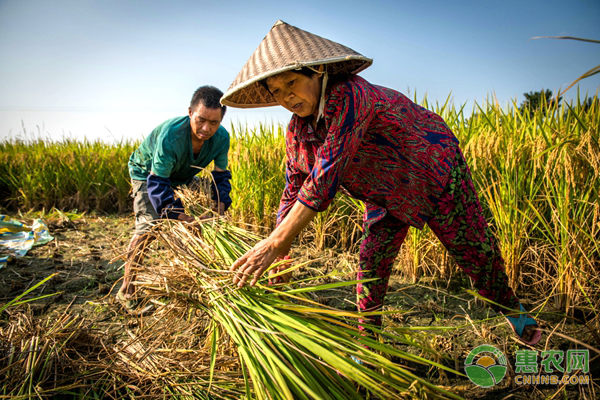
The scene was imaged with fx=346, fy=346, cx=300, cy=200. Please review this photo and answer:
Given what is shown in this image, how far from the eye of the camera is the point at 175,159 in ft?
7.31

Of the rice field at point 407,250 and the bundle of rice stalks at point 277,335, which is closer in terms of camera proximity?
the bundle of rice stalks at point 277,335

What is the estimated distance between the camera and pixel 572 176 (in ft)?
5.77

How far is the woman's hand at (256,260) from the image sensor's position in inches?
44.1

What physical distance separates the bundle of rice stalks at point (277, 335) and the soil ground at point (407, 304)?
0.13m

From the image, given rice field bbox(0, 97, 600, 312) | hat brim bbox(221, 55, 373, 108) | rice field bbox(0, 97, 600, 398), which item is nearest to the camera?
rice field bbox(0, 97, 600, 398)

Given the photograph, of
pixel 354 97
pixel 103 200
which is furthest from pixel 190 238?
pixel 103 200

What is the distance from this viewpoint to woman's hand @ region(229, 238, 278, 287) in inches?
44.1

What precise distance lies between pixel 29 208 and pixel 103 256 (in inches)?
132

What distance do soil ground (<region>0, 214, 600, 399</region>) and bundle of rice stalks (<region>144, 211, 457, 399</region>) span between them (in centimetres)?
13

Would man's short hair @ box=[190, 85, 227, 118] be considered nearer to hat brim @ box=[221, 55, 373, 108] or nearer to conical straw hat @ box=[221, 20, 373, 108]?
hat brim @ box=[221, 55, 373, 108]

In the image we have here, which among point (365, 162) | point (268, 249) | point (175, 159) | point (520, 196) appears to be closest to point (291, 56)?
point (365, 162)

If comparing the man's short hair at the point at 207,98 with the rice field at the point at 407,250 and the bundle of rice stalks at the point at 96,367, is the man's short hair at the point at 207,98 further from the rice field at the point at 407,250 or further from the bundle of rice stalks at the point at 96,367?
the bundle of rice stalks at the point at 96,367

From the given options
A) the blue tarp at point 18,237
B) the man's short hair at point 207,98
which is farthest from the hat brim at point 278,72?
the blue tarp at point 18,237

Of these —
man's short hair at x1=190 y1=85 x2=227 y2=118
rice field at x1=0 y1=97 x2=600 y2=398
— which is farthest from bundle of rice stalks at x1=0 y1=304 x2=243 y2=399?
man's short hair at x1=190 y1=85 x2=227 y2=118
